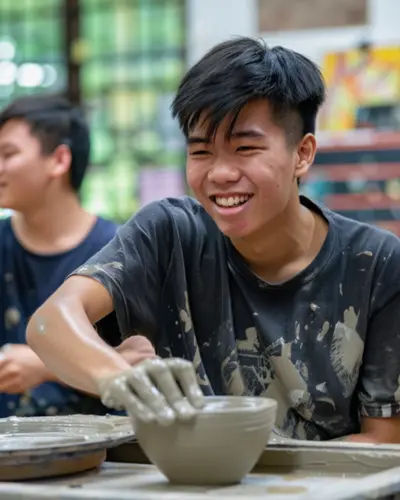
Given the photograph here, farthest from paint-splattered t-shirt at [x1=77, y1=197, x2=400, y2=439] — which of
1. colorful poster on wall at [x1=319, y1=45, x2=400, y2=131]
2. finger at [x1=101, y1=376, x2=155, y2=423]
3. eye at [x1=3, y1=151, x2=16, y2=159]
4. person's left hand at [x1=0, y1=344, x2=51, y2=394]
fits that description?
colorful poster on wall at [x1=319, y1=45, x2=400, y2=131]

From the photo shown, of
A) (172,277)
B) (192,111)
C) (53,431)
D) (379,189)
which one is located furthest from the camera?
(379,189)

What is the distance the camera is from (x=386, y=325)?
2.21 m

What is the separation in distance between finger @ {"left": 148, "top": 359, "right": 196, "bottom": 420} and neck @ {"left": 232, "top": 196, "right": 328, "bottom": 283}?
71cm

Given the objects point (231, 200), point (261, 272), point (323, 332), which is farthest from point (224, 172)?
point (323, 332)

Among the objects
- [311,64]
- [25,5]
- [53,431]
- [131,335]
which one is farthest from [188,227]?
[25,5]

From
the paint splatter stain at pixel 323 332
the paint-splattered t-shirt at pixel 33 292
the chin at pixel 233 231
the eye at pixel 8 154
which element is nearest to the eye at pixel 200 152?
the chin at pixel 233 231

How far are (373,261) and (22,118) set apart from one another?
1.81m

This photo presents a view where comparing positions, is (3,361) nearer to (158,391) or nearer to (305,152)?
(305,152)

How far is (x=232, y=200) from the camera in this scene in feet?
6.93

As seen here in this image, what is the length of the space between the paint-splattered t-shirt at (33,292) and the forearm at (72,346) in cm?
126

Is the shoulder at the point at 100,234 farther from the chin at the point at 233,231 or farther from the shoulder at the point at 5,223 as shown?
the chin at the point at 233,231

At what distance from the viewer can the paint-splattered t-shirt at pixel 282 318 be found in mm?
2189

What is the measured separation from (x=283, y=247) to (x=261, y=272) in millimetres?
69

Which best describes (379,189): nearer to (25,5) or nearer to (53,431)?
(25,5)
